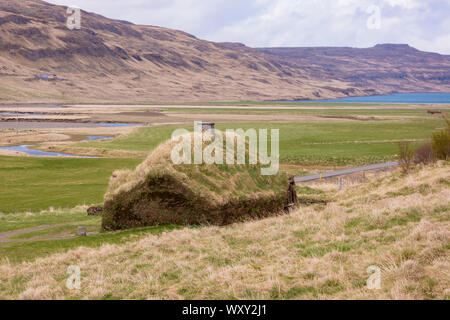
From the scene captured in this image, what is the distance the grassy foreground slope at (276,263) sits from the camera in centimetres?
1105

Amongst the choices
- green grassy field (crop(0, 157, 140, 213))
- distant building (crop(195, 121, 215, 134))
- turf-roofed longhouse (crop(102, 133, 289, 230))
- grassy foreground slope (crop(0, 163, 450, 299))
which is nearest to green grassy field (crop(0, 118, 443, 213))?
green grassy field (crop(0, 157, 140, 213))

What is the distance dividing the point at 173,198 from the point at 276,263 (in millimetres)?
11978

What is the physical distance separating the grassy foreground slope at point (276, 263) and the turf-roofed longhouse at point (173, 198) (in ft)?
13.3

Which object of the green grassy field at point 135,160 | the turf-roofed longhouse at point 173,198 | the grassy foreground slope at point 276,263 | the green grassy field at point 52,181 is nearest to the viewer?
the grassy foreground slope at point 276,263

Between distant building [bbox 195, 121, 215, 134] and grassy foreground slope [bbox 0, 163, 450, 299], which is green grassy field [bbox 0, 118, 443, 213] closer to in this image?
distant building [bbox 195, 121, 215, 134]

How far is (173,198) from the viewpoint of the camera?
24656 millimetres

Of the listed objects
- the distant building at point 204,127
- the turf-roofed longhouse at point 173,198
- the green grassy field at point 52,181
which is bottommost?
the green grassy field at point 52,181

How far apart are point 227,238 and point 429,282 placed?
9.22 m

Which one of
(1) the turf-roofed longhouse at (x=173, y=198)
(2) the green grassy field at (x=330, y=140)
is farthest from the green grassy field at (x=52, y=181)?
(2) the green grassy field at (x=330, y=140)

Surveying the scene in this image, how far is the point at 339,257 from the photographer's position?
43.0ft

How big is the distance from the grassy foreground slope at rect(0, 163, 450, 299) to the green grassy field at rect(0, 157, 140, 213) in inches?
947

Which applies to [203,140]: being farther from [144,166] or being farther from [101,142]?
[101,142]

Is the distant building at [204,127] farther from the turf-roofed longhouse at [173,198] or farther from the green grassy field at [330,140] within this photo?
the green grassy field at [330,140]

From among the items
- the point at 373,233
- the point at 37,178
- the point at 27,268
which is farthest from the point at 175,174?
the point at 37,178
